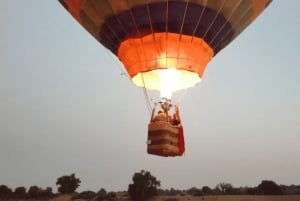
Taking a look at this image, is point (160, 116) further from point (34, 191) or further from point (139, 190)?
point (34, 191)

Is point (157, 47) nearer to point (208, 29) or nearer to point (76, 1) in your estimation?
point (208, 29)

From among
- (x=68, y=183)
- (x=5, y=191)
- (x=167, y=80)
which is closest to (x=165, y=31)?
(x=167, y=80)

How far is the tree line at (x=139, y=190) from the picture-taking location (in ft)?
128

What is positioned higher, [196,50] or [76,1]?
[76,1]

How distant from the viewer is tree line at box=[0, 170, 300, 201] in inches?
1533

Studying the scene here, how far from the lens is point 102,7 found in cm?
786

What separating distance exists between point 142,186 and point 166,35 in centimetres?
3289

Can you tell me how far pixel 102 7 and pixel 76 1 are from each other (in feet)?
2.63

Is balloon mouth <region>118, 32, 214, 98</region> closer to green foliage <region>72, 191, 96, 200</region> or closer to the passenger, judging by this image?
the passenger

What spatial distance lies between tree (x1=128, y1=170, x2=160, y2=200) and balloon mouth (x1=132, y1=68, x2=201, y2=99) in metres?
31.2

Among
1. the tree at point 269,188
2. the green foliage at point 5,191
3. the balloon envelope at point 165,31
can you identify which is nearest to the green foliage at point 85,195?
the green foliage at point 5,191

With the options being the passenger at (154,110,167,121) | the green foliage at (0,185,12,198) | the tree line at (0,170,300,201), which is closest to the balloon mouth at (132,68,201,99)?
the passenger at (154,110,167,121)

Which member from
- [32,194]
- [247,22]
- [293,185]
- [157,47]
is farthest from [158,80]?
[293,185]

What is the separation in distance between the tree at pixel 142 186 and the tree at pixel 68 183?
288 inches
